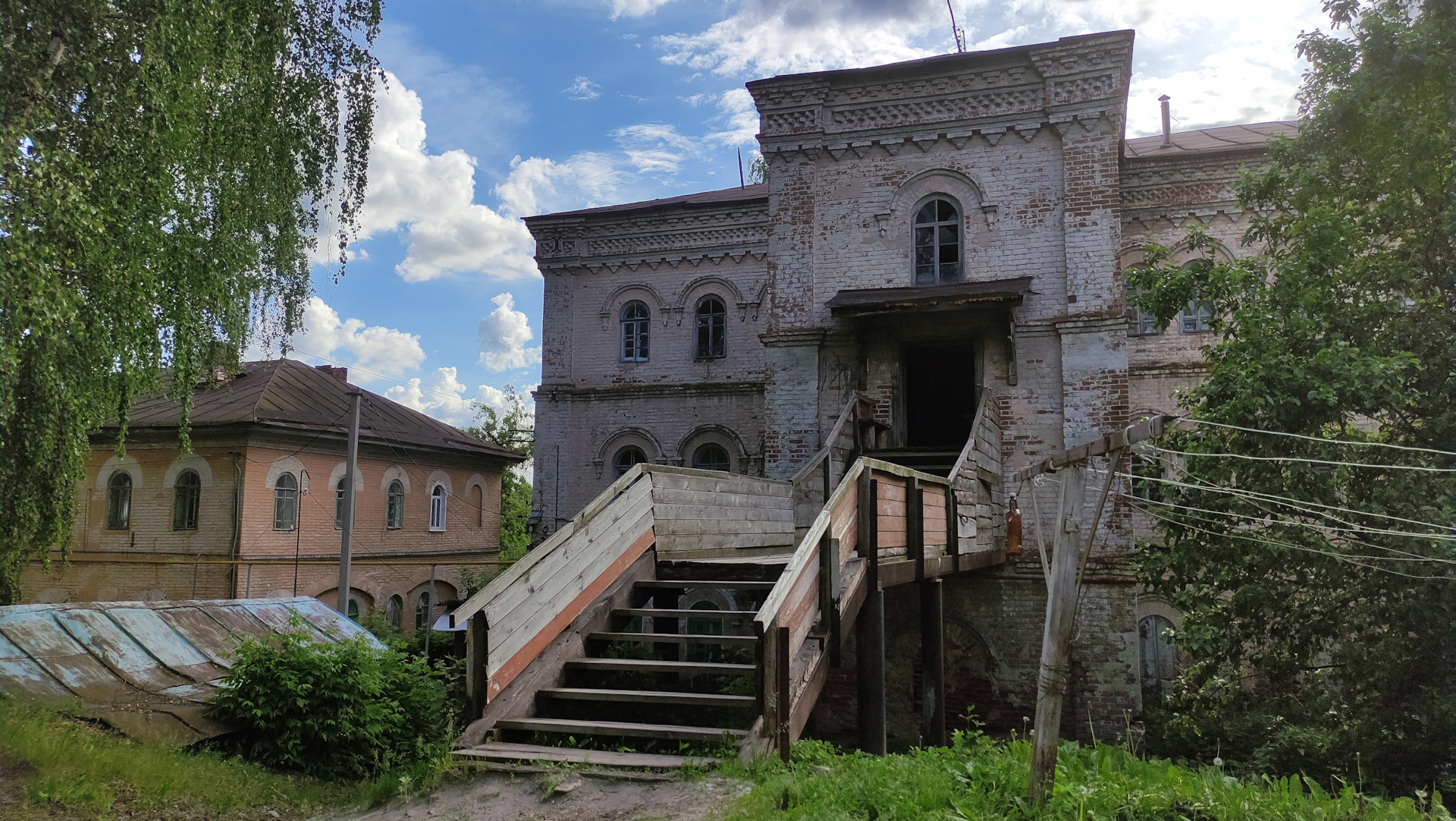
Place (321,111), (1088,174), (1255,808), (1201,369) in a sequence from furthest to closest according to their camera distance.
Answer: (1201,369), (1088,174), (321,111), (1255,808)

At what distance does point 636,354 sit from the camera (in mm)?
19984

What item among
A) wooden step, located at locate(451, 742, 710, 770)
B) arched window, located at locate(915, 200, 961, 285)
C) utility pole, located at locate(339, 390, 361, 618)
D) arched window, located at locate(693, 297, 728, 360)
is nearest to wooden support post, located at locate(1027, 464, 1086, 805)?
wooden step, located at locate(451, 742, 710, 770)

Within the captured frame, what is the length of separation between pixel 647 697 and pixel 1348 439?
308 inches

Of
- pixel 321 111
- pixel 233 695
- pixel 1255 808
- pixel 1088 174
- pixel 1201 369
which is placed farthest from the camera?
pixel 1201 369

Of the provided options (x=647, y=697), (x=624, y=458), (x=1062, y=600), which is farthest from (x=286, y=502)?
(x=1062, y=600)

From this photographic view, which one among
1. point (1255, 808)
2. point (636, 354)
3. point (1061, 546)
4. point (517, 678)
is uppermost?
point (636, 354)

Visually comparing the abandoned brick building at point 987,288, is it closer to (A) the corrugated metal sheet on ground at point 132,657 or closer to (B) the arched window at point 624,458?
(B) the arched window at point 624,458

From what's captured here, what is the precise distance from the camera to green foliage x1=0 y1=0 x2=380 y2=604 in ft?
17.3

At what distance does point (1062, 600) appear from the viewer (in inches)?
180

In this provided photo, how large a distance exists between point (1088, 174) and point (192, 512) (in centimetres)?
1857

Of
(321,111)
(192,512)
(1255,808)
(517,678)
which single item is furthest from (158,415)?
(1255,808)

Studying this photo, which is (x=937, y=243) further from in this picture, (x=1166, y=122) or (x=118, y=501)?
(x=118, y=501)

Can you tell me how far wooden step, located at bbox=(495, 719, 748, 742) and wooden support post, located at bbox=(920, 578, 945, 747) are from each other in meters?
4.73

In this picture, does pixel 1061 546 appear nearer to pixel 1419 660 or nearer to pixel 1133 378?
pixel 1419 660
